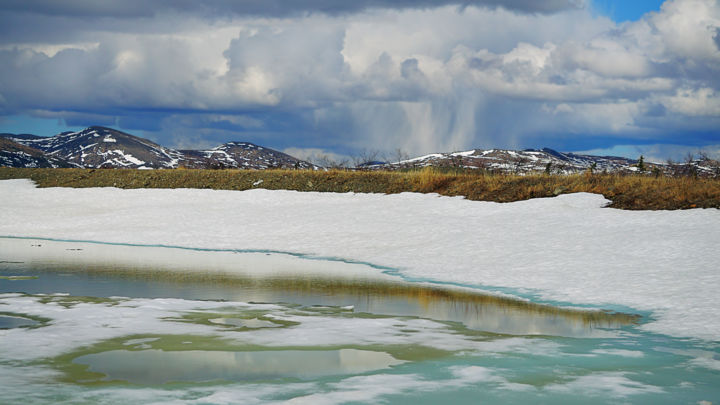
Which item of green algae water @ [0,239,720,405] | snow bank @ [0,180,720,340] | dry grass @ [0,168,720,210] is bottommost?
green algae water @ [0,239,720,405]

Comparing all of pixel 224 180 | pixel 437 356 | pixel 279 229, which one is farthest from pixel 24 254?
pixel 224 180

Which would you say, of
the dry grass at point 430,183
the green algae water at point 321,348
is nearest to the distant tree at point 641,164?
the dry grass at point 430,183

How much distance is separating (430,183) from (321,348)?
106 ft

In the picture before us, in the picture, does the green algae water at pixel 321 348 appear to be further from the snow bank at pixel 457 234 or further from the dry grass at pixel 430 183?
the dry grass at pixel 430 183

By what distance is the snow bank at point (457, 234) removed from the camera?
1783 cm

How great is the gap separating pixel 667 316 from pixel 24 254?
2309cm

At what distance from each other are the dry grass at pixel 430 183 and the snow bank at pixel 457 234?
76.0 inches

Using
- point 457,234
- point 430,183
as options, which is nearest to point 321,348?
point 457,234

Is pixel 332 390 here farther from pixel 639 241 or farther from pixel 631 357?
pixel 639 241

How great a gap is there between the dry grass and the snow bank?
1.93m

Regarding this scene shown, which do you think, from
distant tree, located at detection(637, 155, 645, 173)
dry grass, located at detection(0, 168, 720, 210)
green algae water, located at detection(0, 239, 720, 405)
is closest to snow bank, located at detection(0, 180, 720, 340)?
dry grass, located at detection(0, 168, 720, 210)

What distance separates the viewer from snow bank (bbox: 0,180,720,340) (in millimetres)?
17828

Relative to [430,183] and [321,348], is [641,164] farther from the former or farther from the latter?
[321,348]

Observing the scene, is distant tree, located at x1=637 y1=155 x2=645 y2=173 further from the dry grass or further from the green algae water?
the green algae water
